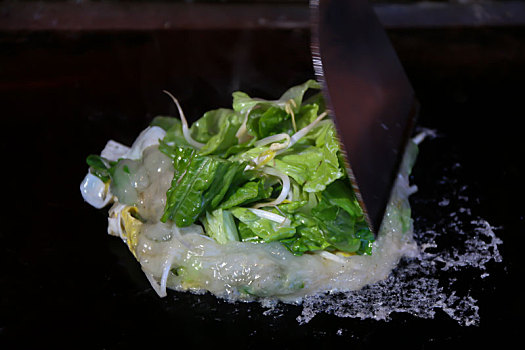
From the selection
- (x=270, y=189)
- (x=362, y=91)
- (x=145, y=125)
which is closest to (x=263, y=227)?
(x=270, y=189)

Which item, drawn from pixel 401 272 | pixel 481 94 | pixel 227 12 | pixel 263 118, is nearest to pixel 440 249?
pixel 401 272

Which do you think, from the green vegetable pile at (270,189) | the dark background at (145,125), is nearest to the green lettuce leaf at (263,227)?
the green vegetable pile at (270,189)

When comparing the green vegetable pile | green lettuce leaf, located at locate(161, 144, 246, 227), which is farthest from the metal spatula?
green lettuce leaf, located at locate(161, 144, 246, 227)

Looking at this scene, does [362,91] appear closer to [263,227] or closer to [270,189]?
[270,189]

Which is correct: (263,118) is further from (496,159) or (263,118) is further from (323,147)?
(496,159)

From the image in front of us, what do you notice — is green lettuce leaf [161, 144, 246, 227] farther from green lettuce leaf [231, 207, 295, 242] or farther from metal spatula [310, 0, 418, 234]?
metal spatula [310, 0, 418, 234]
